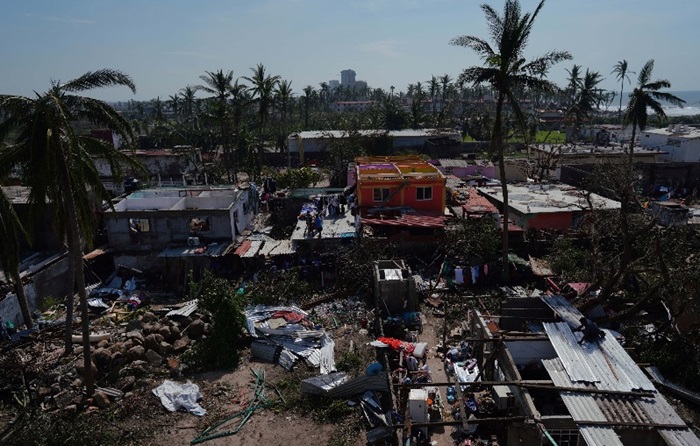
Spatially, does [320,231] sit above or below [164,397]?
above

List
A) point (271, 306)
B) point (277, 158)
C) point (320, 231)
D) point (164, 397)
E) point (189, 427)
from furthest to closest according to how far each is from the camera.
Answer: point (277, 158) < point (320, 231) < point (271, 306) < point (164, 397) < point (189, 427)

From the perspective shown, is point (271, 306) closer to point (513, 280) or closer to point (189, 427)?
point (189, 427)

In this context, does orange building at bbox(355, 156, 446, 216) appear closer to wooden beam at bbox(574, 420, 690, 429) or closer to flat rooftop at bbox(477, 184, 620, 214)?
flat rooftop at bbox(477, 184, 620, 214)

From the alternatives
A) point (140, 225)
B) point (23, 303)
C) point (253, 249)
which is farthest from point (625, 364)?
point (140, 225)

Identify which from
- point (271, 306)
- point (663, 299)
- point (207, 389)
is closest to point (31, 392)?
point (207, 389)

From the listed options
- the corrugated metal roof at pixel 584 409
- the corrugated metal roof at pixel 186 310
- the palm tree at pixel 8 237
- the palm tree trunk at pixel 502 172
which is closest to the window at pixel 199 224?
the corrugated metal roof at pixel 186 310

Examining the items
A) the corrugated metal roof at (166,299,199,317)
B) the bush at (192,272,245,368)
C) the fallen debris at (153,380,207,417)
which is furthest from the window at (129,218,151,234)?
the fallen debris at (153,380,207,417)

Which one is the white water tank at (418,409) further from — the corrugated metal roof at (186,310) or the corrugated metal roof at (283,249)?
the corrugated metal roof at (283,249)
